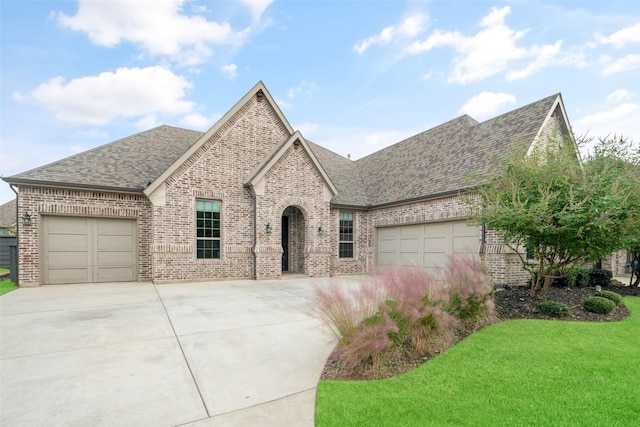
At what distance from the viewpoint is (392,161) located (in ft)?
58.4

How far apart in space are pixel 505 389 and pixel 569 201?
14.7ft

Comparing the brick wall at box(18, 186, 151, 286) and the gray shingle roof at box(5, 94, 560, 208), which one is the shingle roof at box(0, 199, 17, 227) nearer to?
the gray shingle roof at box(5, 94, 560, 208)

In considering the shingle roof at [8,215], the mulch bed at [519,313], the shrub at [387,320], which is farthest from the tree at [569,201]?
the shingle roof at [8,215]

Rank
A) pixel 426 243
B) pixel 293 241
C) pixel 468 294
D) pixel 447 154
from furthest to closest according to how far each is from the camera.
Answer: pixel 293 241, pixel 447 154, pixel 426 243, pixel 468 294

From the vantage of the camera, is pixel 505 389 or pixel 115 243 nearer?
pixel 505 389

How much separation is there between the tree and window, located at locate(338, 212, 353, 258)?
847cm

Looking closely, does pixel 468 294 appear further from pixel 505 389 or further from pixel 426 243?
pixel 426 243

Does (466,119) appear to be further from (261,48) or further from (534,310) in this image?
(534,310)

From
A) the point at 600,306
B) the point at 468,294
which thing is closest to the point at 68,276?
the point at 468,294

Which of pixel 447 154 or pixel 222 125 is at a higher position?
pixel 222 125

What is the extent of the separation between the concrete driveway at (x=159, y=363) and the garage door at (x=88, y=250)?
12.2ft

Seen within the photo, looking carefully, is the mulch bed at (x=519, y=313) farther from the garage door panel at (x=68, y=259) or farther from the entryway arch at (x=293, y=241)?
the garage door panel at (x=68, y=259)

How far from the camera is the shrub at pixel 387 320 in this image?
376 centimetres

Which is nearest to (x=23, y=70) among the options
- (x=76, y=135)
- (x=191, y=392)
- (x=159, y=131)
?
(x=159, y=131)
